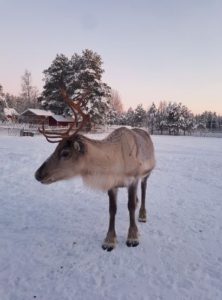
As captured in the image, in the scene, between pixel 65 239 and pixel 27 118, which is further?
pixel 27 118

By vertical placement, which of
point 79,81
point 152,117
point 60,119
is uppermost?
point 79,81

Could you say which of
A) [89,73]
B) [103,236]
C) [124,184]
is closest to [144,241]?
[103,236]

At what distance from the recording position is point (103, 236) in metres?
4.41

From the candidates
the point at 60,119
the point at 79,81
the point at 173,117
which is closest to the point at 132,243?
the point at 79,81

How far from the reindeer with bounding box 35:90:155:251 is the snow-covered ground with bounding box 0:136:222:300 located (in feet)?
1.33

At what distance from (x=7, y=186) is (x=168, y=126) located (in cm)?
5895

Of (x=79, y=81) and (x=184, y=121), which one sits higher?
(x=79, y=81)

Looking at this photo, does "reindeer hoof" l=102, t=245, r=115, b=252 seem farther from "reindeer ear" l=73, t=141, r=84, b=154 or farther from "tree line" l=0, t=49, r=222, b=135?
"tree line" l=0, t=49, r=222, b=135

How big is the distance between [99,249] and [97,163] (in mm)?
1207

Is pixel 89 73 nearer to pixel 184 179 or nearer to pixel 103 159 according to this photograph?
pixel 184 179

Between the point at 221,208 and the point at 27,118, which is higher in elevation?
the point at 27,118

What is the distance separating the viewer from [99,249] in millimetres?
3979

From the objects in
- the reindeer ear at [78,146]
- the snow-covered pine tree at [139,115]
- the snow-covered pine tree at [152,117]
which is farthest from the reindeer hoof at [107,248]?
the snow-covered pine tree at [152,117]

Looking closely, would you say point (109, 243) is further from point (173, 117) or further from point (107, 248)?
point (173, 117)
